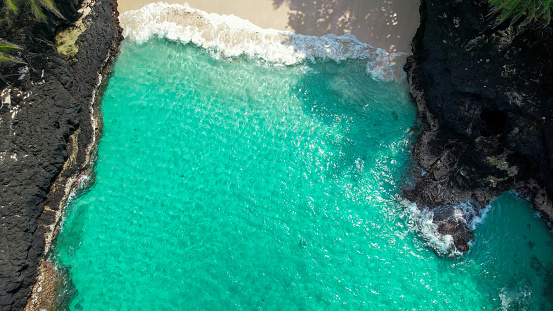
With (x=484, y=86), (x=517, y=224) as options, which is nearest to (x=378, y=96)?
(x=484, y=86)

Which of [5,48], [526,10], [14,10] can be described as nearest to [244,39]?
[14,10]

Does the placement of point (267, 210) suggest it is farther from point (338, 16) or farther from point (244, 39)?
point (338, 16)

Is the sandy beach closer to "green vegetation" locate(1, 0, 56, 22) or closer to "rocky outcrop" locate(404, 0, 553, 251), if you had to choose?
"rocky outcrop" locate(404, 0, 553, 251)

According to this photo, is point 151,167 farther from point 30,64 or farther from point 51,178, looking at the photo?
point 30,64

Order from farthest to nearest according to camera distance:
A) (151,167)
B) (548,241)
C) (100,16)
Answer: (100,16) < (151,167) < (548,241)

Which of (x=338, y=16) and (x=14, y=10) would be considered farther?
(x=338, y=16)

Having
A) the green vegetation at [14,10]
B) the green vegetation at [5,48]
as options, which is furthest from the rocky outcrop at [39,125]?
the green vegetation at [5,48]
